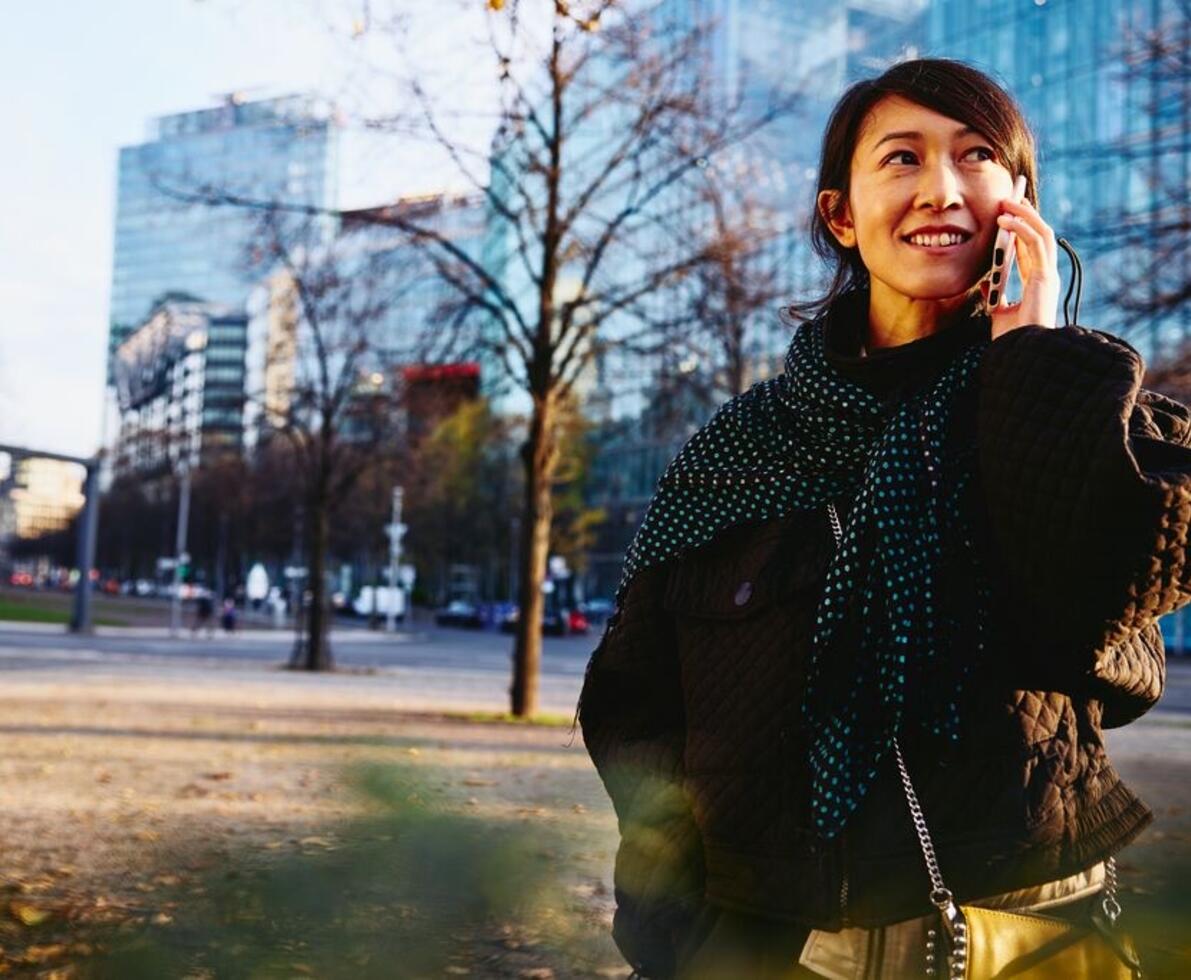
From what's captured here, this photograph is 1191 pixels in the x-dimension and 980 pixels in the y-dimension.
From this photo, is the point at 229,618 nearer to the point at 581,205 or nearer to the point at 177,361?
the point at 581,205

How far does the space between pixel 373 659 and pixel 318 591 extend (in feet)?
24.3

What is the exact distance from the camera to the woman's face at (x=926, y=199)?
1702mm

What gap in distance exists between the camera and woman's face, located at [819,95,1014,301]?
5.58 feet

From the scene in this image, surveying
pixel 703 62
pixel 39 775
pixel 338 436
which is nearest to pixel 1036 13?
pixel 338 436

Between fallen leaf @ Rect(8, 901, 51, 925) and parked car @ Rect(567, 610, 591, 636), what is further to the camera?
parked car @ Rect(567, 610, 591, 636)

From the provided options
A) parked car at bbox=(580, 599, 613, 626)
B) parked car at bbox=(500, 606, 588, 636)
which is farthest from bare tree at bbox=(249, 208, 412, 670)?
parked car at bbox=(580, 599, 613, 626)

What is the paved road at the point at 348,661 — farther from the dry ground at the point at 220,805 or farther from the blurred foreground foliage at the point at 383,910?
the blurred foreground foliage at the point at 383,910

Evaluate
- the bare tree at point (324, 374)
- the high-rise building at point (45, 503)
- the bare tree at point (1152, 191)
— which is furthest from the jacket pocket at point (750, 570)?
the high-rise building at point (45, 503)

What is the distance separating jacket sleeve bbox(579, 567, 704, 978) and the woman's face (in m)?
0.51

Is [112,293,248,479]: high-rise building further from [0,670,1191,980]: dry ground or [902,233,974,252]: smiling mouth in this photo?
[902,233,974,252]: smiling mouth

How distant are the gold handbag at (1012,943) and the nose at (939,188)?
669 mm

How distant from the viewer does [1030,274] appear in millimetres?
1657

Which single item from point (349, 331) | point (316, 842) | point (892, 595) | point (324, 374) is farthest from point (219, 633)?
point (892, 595)

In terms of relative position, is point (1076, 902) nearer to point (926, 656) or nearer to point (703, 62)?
point (926, 656)
